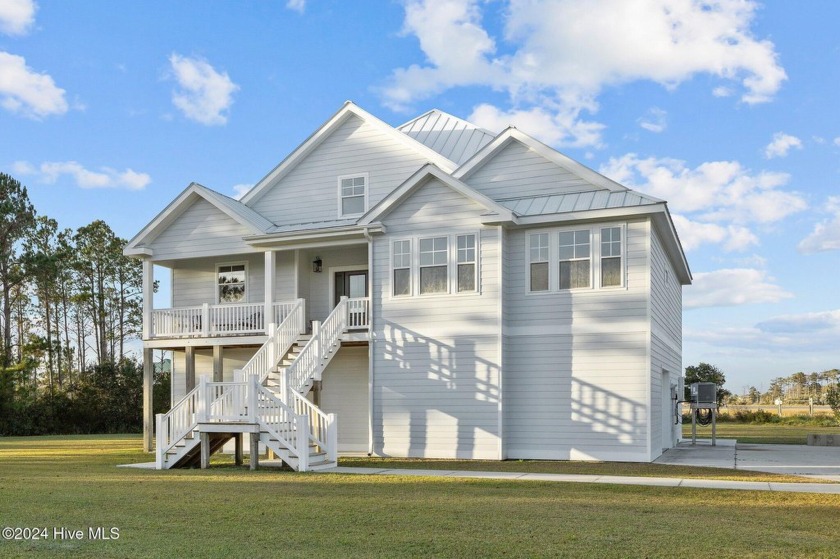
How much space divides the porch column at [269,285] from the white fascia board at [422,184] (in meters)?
2.97

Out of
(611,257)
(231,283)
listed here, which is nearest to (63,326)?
(231,283)

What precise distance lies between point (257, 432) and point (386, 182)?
28.7ft

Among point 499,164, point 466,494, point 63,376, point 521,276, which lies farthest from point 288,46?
point 63,376

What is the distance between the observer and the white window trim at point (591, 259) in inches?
746

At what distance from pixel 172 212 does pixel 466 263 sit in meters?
8.75

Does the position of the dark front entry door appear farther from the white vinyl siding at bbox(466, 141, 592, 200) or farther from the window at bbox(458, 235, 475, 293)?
the white vinyl siding at bbox(466, 141, 592, 200)

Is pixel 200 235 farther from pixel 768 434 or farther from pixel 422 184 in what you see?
pixel 768 434

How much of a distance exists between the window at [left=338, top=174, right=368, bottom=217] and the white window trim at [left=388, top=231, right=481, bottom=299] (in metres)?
2.84

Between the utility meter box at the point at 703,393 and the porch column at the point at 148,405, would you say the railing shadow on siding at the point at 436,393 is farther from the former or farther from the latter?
the utility meter box at the point at 703,393

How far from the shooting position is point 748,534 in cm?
895

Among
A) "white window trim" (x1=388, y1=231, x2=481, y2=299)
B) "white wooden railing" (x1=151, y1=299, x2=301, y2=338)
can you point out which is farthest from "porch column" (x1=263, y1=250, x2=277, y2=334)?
"white window trim" (x1=388, y1=231, x2=481, y2=299)

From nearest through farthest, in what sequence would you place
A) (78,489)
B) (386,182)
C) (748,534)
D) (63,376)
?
(748,534), (78,489), (386,182), (63,376)

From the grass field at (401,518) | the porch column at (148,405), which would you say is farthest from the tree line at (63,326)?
the grass field at (401,518)

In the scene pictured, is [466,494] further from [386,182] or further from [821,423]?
[821,423]
